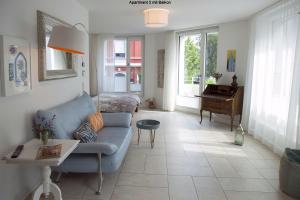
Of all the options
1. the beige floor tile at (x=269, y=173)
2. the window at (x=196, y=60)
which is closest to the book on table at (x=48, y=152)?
the beige floor tile at (x=269, y=173)

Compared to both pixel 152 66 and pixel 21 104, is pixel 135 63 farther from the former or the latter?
pixel 21 104

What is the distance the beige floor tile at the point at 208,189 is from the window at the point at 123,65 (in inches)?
204

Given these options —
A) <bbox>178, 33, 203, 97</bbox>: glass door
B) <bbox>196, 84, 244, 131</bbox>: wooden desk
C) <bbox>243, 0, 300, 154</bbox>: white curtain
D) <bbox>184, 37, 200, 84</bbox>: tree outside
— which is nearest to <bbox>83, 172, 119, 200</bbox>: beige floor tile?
<bbox>243, 0, 300, 154</bbox>: white curtain

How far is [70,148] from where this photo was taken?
2025 millimetres

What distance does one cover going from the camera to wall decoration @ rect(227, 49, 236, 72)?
5.42 meters

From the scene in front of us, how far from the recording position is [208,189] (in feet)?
8.62

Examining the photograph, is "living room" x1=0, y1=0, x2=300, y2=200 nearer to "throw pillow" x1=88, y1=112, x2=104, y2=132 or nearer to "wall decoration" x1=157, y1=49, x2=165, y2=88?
"throw pillow" x1=88, y1=112, x2=104, y2=132

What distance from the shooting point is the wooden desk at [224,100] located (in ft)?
16.1

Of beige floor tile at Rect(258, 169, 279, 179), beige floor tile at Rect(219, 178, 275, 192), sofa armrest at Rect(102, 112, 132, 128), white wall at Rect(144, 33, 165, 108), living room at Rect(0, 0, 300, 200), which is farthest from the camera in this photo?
white wall at Rect(144, 33, 165, 108)

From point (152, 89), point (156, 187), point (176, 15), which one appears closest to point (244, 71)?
point (176, 15)

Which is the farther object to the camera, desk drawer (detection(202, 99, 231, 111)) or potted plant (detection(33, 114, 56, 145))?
desk drawer (detection(202, 99, 231, 111))

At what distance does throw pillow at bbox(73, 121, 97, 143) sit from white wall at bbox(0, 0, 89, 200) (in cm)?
45

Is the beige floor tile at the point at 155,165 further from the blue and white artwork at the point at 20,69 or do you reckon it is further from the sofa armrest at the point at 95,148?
the blue and white artwork at the point at 20,69

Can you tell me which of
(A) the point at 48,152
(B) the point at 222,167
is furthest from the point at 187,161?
(A) the point at 48,152
